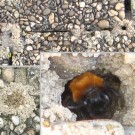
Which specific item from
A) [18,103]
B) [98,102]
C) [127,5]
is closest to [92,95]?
[98,102]

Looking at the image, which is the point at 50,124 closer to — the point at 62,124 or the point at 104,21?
the point at 62,124

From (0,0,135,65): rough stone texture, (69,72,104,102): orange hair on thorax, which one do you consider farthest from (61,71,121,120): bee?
(0,0,135,65): rough stone texture

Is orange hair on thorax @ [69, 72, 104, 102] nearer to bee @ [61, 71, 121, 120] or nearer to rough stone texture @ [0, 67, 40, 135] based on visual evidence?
bee @ [61, 71, 121, 120]

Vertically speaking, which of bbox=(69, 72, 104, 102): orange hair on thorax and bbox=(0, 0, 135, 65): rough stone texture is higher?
bbox=(0, 0, 135, 65): rough stone texture

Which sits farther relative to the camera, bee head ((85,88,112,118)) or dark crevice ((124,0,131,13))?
Answer: dark crevice ((124,0,131,13))

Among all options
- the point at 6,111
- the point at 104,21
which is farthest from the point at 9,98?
the point at 104,21

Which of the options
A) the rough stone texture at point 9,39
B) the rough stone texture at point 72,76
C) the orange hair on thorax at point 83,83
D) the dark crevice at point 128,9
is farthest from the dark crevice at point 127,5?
the rough stone texture at point 9,39

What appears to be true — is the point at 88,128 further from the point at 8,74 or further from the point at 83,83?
the point at 8,74

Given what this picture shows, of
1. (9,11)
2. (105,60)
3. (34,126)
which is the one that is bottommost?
(34,126)
